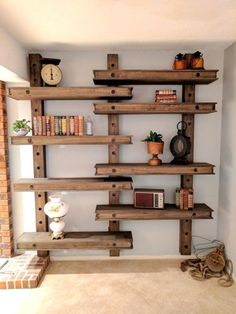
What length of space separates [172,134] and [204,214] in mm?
866

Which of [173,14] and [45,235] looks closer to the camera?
[173,14]

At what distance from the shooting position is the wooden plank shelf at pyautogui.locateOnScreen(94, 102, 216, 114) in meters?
2.40

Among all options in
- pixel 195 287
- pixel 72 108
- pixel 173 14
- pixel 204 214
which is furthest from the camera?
pixel 72 108

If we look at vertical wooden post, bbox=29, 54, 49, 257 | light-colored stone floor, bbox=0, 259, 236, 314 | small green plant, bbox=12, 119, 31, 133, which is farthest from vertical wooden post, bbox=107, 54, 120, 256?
small green plant, bbox=12, 119, 31, 133

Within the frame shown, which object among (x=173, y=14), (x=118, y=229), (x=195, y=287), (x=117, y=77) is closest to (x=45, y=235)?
(x=118, y=229)

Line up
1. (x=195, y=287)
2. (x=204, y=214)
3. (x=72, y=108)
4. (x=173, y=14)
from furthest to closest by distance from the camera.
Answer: (x=72, y=108) < (x=204, y=214) < (x=195, y=287) < (x=173, y=14)

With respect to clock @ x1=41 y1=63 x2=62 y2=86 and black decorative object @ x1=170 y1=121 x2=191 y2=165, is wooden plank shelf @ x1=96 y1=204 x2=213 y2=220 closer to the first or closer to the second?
black decorative object @ x1=170 y1=121 x2=191 y2=165

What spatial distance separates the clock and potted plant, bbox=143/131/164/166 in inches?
41.4

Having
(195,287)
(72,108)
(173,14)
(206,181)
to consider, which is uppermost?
(173,14)

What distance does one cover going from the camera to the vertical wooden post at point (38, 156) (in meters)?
2.60

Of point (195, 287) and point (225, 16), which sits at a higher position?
point (225, 16)

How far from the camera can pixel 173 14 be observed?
71.6 inches

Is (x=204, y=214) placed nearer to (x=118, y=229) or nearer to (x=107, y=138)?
(x=118, y=229)

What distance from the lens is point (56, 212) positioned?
8.33 feet
